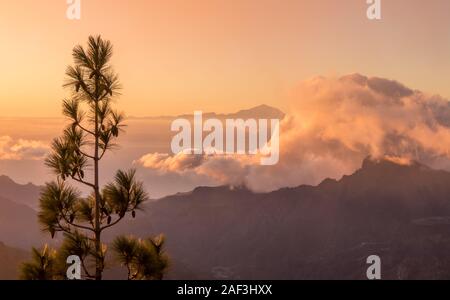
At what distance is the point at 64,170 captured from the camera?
18.8 m

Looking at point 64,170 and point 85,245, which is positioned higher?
point 64,170

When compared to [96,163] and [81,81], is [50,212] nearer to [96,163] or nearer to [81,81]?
[96,163]

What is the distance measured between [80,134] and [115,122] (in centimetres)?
129
